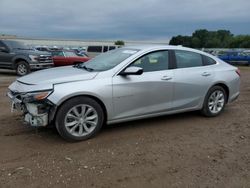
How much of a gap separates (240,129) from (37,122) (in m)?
3.62

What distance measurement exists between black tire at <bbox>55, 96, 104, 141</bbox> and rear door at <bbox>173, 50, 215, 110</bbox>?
163 cm

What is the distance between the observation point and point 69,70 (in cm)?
568

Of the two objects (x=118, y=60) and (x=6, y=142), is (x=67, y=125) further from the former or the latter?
(x=118, y=60)

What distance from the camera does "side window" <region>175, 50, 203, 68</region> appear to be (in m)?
6.18


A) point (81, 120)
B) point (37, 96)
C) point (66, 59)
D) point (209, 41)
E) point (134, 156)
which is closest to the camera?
point (134, 156)

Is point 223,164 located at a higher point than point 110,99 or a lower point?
lower

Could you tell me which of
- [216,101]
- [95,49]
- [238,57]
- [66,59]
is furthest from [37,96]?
[95,49]

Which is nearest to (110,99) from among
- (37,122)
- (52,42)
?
(37,122)

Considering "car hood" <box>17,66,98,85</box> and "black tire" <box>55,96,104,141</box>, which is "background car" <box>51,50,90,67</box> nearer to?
"car hood" <box>17,66,98,85</box>

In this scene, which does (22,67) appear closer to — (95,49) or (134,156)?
(134,156)

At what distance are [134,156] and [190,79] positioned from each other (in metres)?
2.33

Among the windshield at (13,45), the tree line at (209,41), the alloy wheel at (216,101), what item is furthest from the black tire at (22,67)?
the tree line at (209,41)

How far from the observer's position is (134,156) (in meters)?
4.46

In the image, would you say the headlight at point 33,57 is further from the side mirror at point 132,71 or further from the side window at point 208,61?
the side mirror at point 132,71
